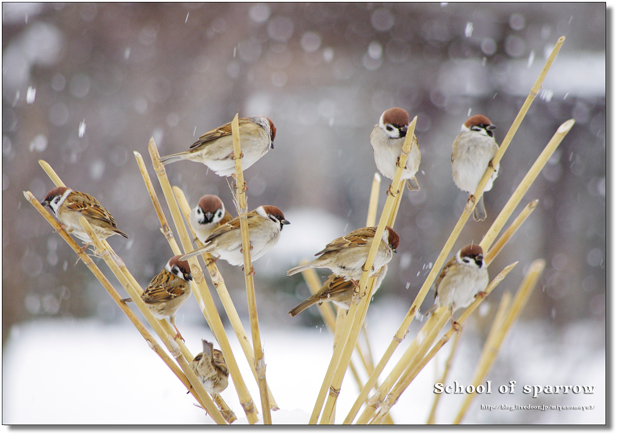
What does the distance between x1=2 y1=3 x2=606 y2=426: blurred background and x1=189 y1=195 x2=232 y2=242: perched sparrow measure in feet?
3.23

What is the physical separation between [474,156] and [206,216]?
500 mm

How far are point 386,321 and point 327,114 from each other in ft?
3.85

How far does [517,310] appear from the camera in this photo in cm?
72

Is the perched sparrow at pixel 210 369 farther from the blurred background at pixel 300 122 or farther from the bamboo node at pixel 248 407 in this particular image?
the blurred background at pixel 300 122

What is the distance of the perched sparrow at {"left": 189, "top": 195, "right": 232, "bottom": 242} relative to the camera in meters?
0.82

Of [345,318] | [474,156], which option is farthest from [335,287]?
[474,156]

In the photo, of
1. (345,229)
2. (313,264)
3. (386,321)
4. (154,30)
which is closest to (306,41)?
(154,30)

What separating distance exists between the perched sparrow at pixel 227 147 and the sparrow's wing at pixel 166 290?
8.3 inches

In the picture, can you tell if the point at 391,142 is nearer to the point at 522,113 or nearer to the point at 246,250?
the point at 522,113

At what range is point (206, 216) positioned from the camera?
0.83m

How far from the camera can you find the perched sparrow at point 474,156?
0.74 m

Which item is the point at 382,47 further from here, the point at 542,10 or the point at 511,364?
Result: the point at 511,364

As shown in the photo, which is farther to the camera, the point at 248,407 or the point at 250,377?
the point at 250,377

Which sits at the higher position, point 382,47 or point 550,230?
point 382,47
